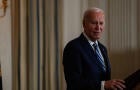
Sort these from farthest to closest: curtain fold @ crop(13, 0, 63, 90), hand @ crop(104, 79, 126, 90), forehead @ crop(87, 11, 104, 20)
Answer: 1. curtain fold @ crop(13, 0, 63, 90)
2. forehead @ crop(87, 11, 104, 20)
3. hand @ crop(104, 79, 126, 90)

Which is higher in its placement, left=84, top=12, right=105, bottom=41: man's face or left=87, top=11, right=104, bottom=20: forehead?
left=87, top=11, right=104, bottom=20: forehead

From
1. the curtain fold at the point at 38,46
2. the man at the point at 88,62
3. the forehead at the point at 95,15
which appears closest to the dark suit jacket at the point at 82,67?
the man at the point at 88,62

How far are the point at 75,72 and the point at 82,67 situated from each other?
0.07 metres

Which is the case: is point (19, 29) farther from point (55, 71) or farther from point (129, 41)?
point (129, 41)

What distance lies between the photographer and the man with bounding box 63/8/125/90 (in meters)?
1.42

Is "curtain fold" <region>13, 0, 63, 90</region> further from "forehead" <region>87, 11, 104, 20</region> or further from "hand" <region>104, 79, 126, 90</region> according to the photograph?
"hand" <region>104, 79, 126, 90</region>

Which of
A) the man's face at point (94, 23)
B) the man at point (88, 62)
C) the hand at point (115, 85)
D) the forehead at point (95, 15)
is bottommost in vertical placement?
the hand at point (115, 85)

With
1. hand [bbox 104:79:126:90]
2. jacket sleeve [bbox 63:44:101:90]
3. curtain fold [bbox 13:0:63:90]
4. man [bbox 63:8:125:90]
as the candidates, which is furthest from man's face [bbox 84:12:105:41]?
curtain fold [bbox 13:0:63:90]

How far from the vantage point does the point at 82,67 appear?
1507mm

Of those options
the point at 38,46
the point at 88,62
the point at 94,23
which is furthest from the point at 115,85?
the point at 38,46

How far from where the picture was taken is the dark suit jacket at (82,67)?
143cm

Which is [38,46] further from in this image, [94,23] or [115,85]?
[115,85]

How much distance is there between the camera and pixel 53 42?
270 cm

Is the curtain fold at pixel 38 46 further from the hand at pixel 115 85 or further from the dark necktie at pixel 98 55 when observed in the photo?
the hand at pixel 115 85
